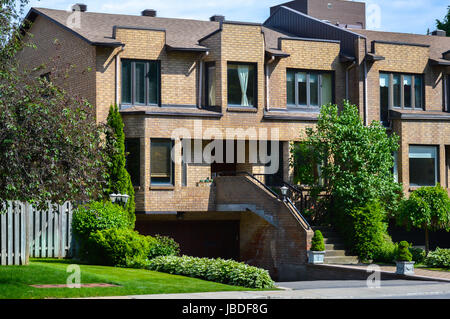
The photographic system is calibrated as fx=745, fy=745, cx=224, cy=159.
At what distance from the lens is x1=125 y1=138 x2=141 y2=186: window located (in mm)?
28969

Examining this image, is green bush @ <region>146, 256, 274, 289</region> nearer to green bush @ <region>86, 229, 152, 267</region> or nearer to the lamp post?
green bush @ <region>86, 229, 152, 267</region>

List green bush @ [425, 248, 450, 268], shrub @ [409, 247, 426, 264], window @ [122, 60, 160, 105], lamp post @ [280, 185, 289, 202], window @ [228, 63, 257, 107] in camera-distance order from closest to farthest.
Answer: green bush @ [425, 248, 450, 268] < shrub @ [409, 247, 426, 264] < lamp post @ [280, 185, 289, 202] < window @ [122, 60, 160, 105] < window @ [228, 63, 257, 107]

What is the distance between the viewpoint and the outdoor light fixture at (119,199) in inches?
1048

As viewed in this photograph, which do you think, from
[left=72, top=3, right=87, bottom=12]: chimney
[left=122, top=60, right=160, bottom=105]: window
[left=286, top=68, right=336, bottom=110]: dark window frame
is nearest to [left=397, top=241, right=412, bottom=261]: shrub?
[left=286, top=68, right=336, bottom=110]: dark window frame

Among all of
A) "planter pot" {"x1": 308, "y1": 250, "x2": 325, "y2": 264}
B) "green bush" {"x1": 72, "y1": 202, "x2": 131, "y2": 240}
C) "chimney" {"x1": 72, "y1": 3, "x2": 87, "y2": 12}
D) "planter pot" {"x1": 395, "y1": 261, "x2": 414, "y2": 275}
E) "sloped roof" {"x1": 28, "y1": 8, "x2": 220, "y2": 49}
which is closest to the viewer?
"planter pot" {"x1": 395, "y1": 261, "x2": 414, "y2": 275}

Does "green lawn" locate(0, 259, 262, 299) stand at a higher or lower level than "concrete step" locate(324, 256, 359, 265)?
higher

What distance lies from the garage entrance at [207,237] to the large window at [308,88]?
19.9 feet

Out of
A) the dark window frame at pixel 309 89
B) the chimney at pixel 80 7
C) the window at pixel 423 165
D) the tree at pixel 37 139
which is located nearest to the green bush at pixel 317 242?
the dark window frame at pixel 309 89

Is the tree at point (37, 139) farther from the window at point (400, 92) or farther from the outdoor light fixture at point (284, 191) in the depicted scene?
the window at point (400, 92)

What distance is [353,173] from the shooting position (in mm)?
29000

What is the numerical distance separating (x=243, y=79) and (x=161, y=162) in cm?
497

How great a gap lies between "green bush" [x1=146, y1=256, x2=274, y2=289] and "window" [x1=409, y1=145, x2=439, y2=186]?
14.1m

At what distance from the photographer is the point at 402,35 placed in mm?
39281

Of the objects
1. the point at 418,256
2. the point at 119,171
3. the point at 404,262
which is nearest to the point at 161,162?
the point at 119,171
